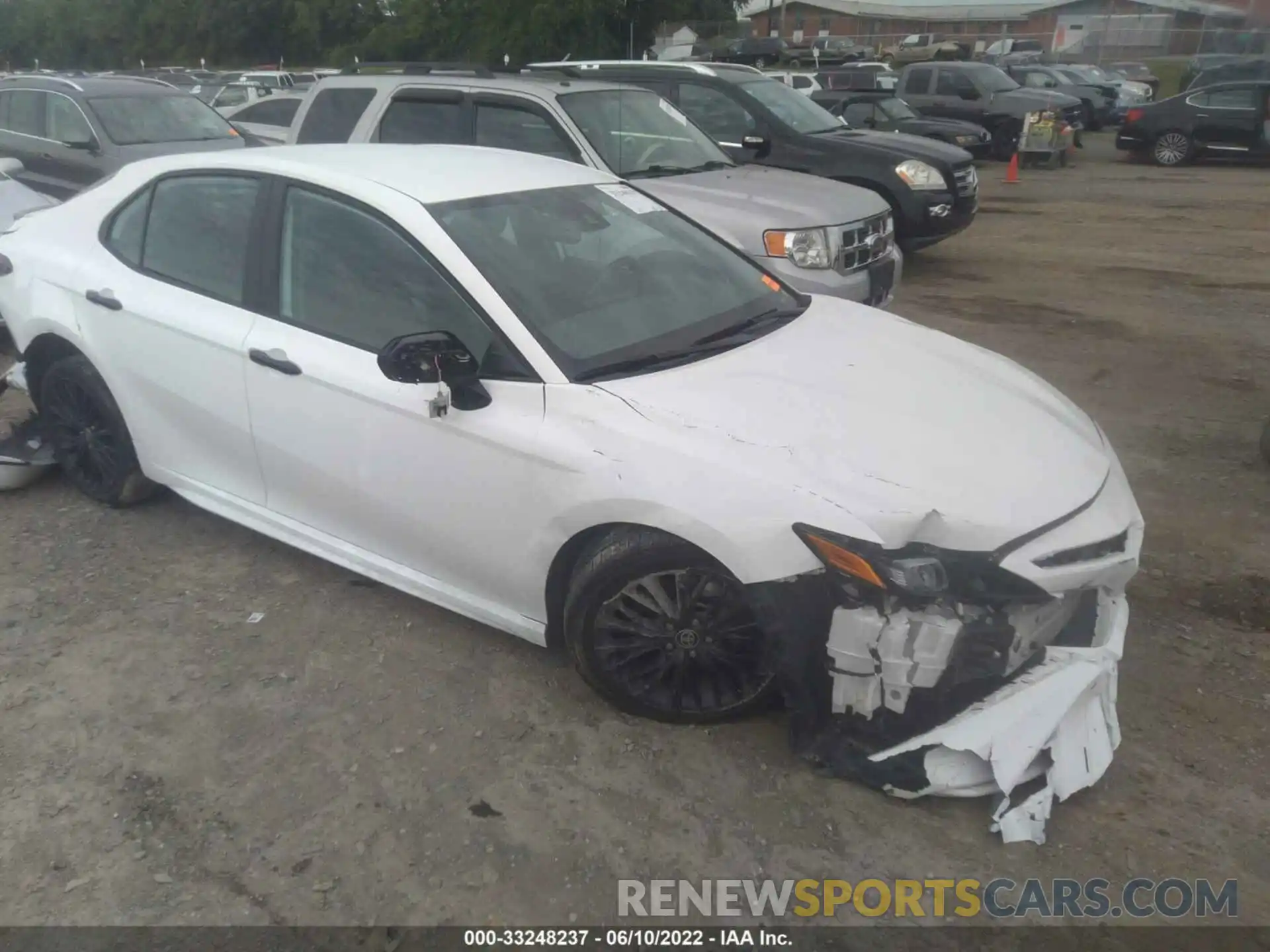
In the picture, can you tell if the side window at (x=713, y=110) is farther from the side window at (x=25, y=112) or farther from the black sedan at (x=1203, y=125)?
the black sedan at (x=1203, y=125)

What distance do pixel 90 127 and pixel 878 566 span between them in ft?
30.6

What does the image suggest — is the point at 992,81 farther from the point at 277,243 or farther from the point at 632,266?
the point at 277,243

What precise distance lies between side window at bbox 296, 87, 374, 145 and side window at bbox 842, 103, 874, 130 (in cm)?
957

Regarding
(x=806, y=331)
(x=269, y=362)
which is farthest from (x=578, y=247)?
(x=269, y=362)

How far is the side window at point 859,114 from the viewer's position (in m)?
15.2

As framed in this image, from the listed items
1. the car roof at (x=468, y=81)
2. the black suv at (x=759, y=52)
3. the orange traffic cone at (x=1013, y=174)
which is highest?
the car roof at (x=468, y=81)

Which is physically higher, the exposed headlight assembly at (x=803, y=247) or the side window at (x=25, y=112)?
the side window at (x=25, y=112)

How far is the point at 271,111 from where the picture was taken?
12.8 m

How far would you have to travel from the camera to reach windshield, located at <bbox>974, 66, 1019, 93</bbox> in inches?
779

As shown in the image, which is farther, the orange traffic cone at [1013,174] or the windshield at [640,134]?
the orange traffic cone at [1013,174]

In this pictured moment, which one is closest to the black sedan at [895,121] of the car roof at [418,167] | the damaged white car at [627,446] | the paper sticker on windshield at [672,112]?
the paper sticker on windshield at [672,112]

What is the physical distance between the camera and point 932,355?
3.73 meters

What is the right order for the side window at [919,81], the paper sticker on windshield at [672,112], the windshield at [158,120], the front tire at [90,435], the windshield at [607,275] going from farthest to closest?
the side window at [919,81]
the windshield at [158,120]
the paper sticker on windshield at [672,112]
the front tire at [90,435]
the windshield at [607,275]

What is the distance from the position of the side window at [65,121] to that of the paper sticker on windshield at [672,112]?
535 centimetres
